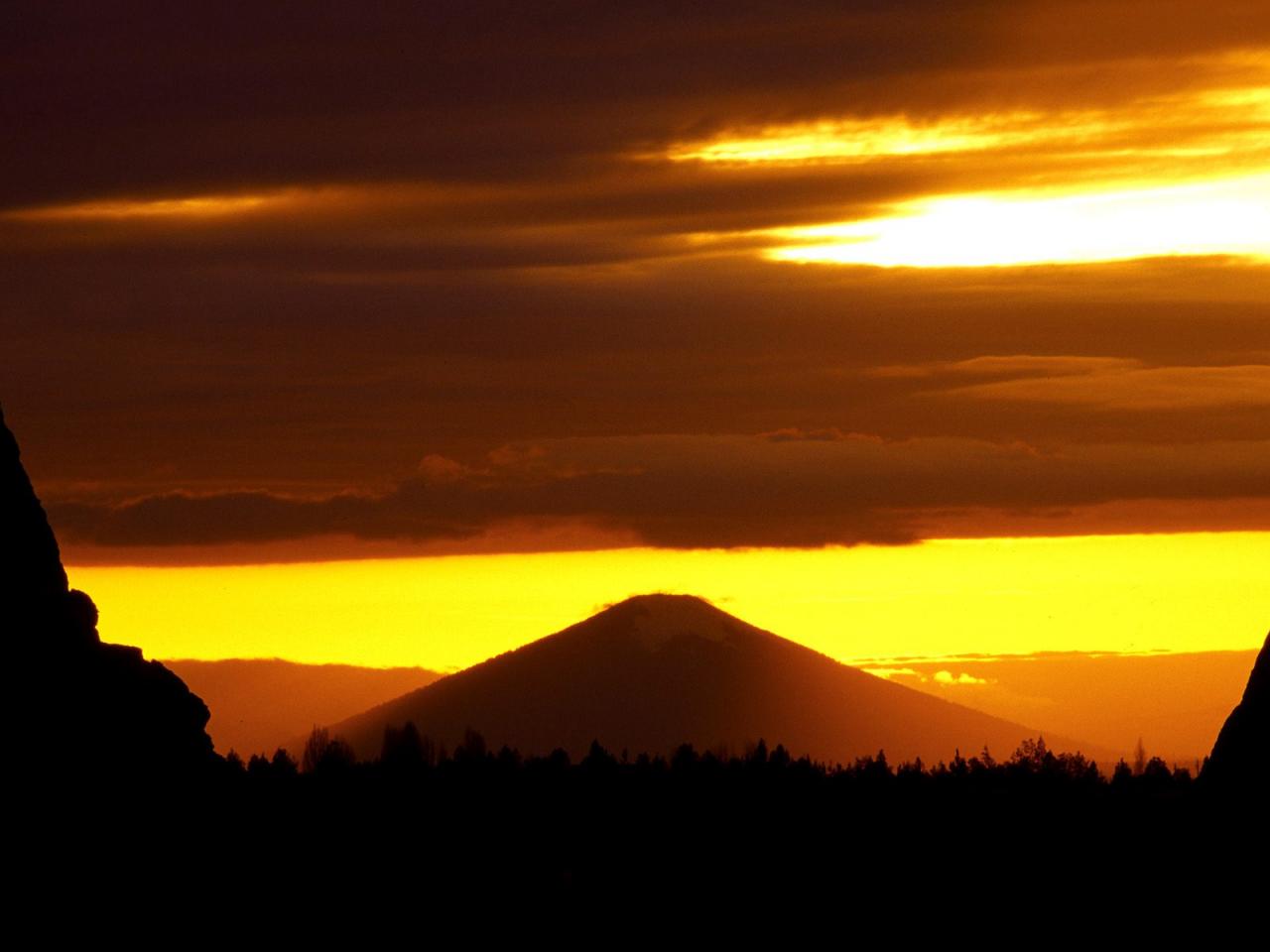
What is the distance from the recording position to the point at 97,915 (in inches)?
2776

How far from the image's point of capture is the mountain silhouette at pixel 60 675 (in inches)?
2707

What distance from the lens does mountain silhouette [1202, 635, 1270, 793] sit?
7469cm

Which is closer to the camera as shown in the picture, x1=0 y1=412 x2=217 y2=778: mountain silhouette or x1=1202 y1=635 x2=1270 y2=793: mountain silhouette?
x1=0 y1=412 x2=217 y2=778: mountain silhouette

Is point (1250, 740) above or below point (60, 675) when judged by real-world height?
below

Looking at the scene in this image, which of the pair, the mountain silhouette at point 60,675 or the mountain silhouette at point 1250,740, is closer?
the mountain silhouette at point 60,675

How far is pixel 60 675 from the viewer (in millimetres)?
70812

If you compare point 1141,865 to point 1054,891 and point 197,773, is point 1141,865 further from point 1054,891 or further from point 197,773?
point 197,773

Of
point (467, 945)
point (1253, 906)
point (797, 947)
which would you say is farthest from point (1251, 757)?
point (797, 947)

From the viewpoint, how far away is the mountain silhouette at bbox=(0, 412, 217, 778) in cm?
6875

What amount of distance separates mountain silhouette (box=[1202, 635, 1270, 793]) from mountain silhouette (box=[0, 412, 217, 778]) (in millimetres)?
32135

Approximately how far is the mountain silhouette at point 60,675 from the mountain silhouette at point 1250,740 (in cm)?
3213

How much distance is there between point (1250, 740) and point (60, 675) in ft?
115

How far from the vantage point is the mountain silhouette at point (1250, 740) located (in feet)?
245

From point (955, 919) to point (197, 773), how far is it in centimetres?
12017
